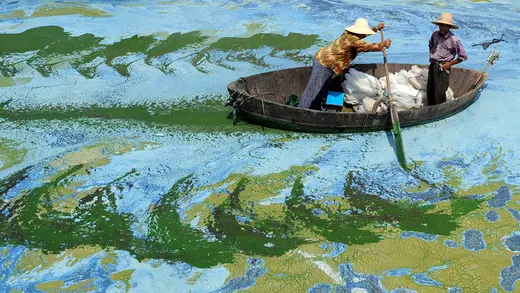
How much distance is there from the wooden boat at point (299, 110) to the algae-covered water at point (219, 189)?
156 mm

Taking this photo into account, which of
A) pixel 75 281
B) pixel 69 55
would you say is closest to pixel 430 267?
pixel 75 281

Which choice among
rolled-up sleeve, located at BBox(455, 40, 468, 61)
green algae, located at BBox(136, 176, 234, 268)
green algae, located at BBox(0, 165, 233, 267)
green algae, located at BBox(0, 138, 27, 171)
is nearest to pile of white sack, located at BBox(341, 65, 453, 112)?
rolled-up sleeve, located at BBox(455, 40, 468, 61)

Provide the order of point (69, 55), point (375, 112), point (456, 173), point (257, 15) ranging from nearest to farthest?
point (456, 173), point (375, 112), point (69, 55), point (257, 15)

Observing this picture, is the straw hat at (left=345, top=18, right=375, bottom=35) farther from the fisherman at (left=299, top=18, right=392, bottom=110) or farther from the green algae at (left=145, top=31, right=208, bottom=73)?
the green algae at (left=145, top=31, right=208, bottom=73)

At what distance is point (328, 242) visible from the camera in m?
4.74

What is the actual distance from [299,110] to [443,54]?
7.12 feet

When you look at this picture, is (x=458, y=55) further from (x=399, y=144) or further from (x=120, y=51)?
(x=120, y=51)

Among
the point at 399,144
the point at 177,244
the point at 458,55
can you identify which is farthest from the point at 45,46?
the point at 458,55

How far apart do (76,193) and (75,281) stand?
53.8 inches

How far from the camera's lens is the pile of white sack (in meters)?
6.95

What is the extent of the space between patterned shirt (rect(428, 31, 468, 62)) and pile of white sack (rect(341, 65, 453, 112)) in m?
0.51

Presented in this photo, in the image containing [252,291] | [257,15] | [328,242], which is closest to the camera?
[252,291]

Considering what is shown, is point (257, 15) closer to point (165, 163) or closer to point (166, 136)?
point (166, 136)

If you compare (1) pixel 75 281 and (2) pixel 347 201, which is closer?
(1) pixel 75 281
